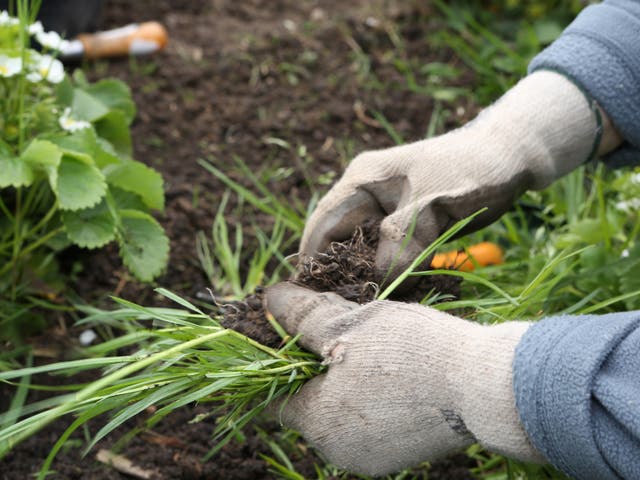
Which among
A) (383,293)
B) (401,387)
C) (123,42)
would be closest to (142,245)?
(383,293)

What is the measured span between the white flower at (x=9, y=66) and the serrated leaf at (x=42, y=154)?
0.18 m

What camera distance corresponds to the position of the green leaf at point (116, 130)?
83.0 inches

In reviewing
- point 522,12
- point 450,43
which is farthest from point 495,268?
point 522,12

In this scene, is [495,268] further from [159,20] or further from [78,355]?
[159,20]

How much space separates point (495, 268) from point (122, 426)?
3.06ft

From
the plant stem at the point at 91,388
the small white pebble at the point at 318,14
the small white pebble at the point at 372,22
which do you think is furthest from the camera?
the small white pebble at the point at 318,14

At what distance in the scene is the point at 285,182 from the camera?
2.54 m

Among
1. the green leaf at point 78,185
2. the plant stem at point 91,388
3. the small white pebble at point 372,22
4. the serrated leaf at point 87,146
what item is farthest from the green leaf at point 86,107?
the small white pebble at point 372,22

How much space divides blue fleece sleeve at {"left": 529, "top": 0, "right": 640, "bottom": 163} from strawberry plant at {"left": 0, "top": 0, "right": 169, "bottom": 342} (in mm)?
960

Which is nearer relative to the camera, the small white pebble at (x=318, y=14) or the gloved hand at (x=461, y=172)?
the gloved hand at (x=461, y=172)

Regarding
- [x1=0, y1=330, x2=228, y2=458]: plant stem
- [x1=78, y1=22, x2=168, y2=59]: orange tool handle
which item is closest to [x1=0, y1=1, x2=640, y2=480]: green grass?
[x1=0, y1=330, x2=228, y2=458]: plant stem

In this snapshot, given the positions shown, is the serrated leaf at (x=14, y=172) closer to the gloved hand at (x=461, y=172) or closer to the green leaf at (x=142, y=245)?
the green leaf at (x=142, y=245)

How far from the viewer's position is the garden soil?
1799mm

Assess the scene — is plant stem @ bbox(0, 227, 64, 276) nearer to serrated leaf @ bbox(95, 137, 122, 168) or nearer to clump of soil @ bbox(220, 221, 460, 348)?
serrated leaf @ bbox(95, 137, 122, 168)
